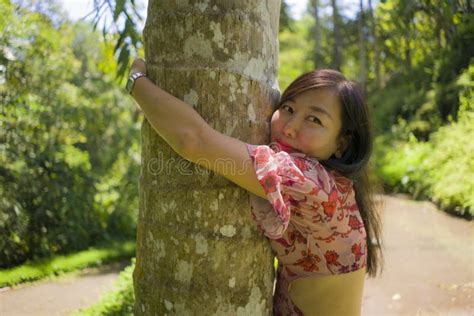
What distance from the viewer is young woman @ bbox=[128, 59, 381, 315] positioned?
4.63 ft

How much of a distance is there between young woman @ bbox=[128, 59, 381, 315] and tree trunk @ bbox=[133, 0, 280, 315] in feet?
0.27

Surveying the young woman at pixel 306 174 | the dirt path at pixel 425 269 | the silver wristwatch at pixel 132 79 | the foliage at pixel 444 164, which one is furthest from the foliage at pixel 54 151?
the foliage at pixel 444 164

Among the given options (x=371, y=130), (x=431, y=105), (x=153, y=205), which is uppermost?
(x=431, y=105)

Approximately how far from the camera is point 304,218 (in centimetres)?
155

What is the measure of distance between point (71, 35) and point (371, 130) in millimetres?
8283

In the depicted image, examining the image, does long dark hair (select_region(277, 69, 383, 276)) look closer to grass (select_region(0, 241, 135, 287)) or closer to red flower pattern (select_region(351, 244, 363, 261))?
red flower pattern (select_region(351, 244, 363, 261))

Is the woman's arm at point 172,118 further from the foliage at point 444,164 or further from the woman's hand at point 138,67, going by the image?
the foliage at point 444,164

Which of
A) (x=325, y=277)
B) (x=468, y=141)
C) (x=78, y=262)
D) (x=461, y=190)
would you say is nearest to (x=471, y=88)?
(x=468, y=141)

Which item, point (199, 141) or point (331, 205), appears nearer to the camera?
point (199, 141)

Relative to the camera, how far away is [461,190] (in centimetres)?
664

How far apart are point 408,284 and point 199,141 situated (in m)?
3.97

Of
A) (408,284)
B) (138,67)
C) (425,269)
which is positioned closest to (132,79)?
(138,67)

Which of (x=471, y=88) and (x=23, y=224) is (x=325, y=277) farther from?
(x=471, y=88)

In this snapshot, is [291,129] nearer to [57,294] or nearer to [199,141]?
[199,141]
